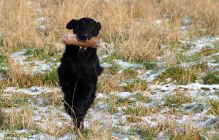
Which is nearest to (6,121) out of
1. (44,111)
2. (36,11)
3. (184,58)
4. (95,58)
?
(44,111)

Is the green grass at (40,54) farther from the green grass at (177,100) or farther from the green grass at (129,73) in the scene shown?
the green grass at (177,100)

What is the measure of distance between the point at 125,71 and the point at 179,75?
2.95 feet

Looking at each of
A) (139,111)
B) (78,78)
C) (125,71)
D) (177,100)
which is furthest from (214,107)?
(125,71)

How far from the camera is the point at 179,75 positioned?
7.72m

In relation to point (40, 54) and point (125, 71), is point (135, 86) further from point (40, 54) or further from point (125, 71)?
point (40, 54)

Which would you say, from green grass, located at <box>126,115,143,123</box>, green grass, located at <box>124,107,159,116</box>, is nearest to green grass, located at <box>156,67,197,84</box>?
green grass, located at <box>124,107,159,116</box>

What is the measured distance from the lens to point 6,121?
5621mm

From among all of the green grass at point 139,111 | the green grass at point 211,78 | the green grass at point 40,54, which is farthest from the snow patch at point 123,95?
the green grass at point 40,54

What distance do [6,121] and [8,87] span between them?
195 centimetres

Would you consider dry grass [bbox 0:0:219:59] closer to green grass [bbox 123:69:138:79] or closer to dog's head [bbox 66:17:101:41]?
green grass [bbox 123:69:138:79]

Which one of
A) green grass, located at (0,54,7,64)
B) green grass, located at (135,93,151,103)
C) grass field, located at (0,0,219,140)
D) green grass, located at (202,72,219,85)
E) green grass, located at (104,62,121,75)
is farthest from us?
green grass, located at (0,54,7,64)

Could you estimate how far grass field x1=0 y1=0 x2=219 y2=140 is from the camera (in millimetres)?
5465

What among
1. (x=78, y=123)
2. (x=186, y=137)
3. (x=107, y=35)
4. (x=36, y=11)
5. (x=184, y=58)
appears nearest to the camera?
(x=186, y=137)

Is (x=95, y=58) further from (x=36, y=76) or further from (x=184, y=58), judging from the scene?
(x=184, y=58)
